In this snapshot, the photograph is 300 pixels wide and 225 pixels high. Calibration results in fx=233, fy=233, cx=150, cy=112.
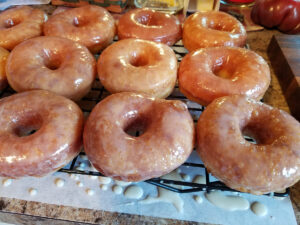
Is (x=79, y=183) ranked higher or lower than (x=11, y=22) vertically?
lower

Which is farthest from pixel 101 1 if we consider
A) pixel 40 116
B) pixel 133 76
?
pixel 40 116

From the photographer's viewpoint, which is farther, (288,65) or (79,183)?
(288,65)

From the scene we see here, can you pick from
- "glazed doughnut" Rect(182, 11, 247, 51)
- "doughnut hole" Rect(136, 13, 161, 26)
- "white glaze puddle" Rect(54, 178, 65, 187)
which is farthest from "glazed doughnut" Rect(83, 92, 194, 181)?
"doughnut hole" Rect(136, 13, 161, 26)

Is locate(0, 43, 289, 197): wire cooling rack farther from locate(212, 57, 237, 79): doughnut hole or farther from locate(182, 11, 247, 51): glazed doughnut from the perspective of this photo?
locate(182, 11, 247, 51): glazed doughnut

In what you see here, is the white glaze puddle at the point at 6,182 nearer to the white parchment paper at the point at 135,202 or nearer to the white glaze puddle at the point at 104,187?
the white parchment paper at the point at 135,202

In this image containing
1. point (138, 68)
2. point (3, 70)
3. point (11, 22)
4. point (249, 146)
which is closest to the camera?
point (249, 146)

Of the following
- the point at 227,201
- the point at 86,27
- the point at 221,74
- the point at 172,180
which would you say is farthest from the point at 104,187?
the point at 86,27

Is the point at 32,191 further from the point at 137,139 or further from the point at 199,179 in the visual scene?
the point at 199,179
